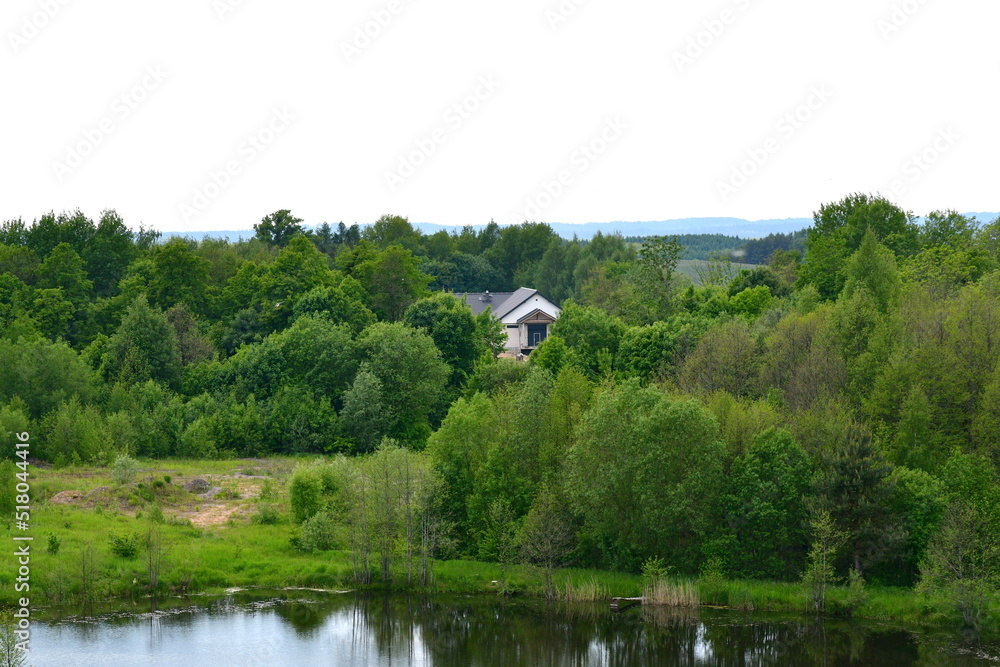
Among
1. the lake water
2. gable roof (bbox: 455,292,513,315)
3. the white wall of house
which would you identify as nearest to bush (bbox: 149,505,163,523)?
the lake water

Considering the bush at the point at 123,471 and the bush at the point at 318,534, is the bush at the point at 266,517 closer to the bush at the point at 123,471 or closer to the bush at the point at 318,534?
the bush at the point at 318,534

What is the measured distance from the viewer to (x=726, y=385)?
156 ft

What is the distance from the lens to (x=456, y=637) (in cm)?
3288

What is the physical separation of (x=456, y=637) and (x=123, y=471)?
21.5 m

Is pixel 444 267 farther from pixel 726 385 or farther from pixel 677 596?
pixel 677 596

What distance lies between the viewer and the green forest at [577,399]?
35656mm

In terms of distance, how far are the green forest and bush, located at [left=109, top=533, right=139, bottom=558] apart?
6.46 m

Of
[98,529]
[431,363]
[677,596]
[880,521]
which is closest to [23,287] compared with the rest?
[431,363]

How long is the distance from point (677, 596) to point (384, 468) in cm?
1142

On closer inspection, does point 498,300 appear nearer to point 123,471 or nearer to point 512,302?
→ point 512,302

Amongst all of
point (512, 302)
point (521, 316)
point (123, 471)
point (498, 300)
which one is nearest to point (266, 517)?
point (123, 471)

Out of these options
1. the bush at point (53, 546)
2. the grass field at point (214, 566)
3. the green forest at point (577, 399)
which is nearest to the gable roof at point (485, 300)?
the green forest at point (577, 399)

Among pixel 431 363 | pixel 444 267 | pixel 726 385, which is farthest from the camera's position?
pixel 444 267

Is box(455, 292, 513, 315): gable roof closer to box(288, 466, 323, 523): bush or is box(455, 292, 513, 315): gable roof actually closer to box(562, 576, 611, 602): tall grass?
box(288, 466, 323, 523): bush
